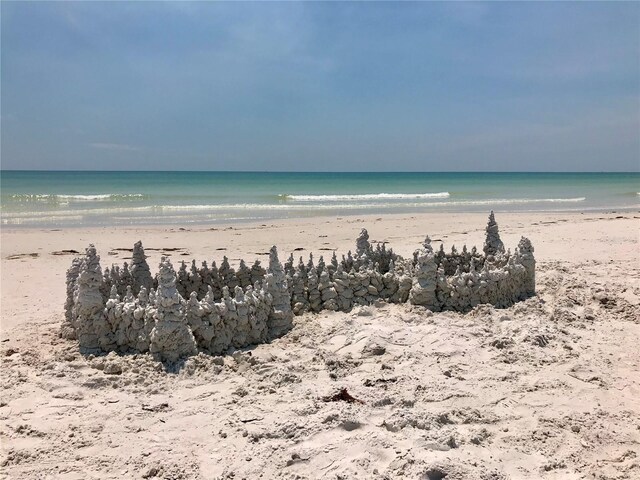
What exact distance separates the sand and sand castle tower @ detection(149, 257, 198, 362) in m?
0.17

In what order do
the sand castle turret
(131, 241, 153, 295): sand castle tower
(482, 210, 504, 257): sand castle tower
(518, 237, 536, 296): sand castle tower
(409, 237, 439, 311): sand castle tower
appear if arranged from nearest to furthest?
the sand castle turret, (409, 237, 439, 311): sand castle tower, (131, 241, 153, 295): sand castle tower, (518, 237, 536, 296): sand castle tower, (482, 210, 504, 257): sand castle tower

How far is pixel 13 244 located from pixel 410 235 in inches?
463

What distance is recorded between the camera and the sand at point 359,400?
3.22 metres

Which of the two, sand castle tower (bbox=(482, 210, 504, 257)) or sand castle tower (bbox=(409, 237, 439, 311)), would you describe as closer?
sand castle tower (bbox=(409, 237, 439, 311))

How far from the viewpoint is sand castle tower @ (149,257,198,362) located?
182 inches

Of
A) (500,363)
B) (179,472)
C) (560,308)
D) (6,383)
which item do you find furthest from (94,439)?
(560,308)

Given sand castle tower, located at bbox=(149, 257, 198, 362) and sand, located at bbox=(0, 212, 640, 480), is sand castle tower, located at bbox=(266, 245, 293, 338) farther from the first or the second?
sand castle tower, located at bbox=(149, 257, 198, 362)

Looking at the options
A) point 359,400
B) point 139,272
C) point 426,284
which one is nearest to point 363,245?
point 426,284

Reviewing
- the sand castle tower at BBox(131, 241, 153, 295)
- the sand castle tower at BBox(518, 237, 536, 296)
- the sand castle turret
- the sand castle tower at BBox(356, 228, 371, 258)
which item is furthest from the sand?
the sand castle tower at BBox(356, 228, 371, 258)

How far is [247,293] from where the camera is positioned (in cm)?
532

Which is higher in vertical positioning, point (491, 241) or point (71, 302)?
point (491, 241)

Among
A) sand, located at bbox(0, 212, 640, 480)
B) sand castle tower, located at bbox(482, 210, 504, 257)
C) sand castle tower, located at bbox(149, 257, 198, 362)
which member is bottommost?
sand, located at bbox(0, 212, 640, 480)

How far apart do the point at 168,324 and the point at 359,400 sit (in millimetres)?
2013

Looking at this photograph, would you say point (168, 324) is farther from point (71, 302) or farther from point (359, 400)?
point (359, 400)
